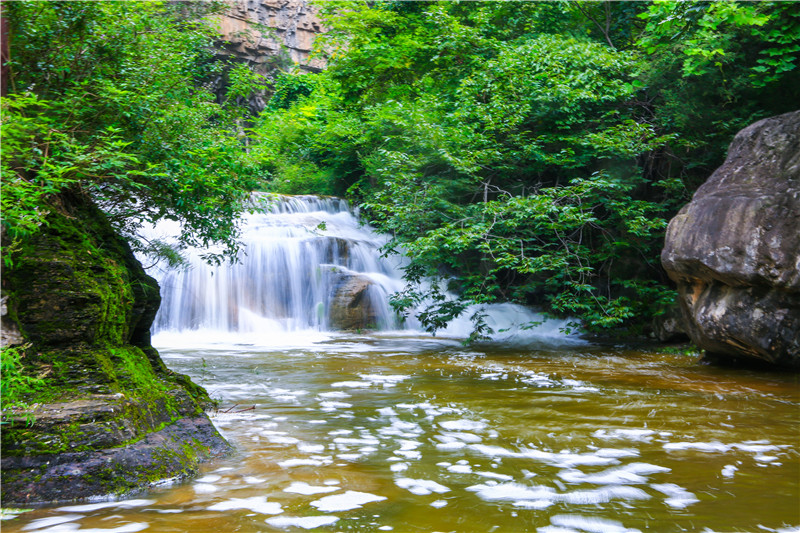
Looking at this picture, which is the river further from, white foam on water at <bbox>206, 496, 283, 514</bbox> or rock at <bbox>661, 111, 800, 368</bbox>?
rock at <bbox>661, 111, 800, 368</bbox>

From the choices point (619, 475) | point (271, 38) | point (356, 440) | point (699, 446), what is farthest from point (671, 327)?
point (271, 38)

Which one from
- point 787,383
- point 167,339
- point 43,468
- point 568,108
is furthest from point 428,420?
point 167,339

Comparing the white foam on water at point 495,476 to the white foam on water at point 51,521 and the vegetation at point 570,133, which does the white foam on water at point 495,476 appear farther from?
the vegetation at point 570,133

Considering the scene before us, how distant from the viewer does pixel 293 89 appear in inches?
1120

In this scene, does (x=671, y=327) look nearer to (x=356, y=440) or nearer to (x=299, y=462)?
(x=356, y=440)

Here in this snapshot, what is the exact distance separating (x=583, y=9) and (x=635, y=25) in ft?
4.07

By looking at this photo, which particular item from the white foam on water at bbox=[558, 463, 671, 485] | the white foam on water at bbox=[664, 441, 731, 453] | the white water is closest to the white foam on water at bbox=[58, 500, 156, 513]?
the white foam on water at bbox=[558, 463, 671, 485]

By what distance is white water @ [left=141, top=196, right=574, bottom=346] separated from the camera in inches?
542

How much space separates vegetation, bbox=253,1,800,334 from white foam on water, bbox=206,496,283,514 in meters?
6.95

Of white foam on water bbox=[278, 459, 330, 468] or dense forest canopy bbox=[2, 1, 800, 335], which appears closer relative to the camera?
white foam on water bbox=[278, 459, 330, 468]

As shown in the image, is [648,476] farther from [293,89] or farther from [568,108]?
[293,89]

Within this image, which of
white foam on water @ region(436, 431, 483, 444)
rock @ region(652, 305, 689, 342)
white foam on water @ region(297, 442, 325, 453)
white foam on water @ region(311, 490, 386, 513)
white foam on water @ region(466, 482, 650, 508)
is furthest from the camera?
rock @ region(652, 305, 689, 342)

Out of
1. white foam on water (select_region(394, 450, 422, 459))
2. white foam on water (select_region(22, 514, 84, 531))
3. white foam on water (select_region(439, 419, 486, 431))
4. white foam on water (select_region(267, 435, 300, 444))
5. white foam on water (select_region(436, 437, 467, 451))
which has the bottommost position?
white foam on water (select_region(439, 419, 486, 431))

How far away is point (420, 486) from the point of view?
11.8 ft
